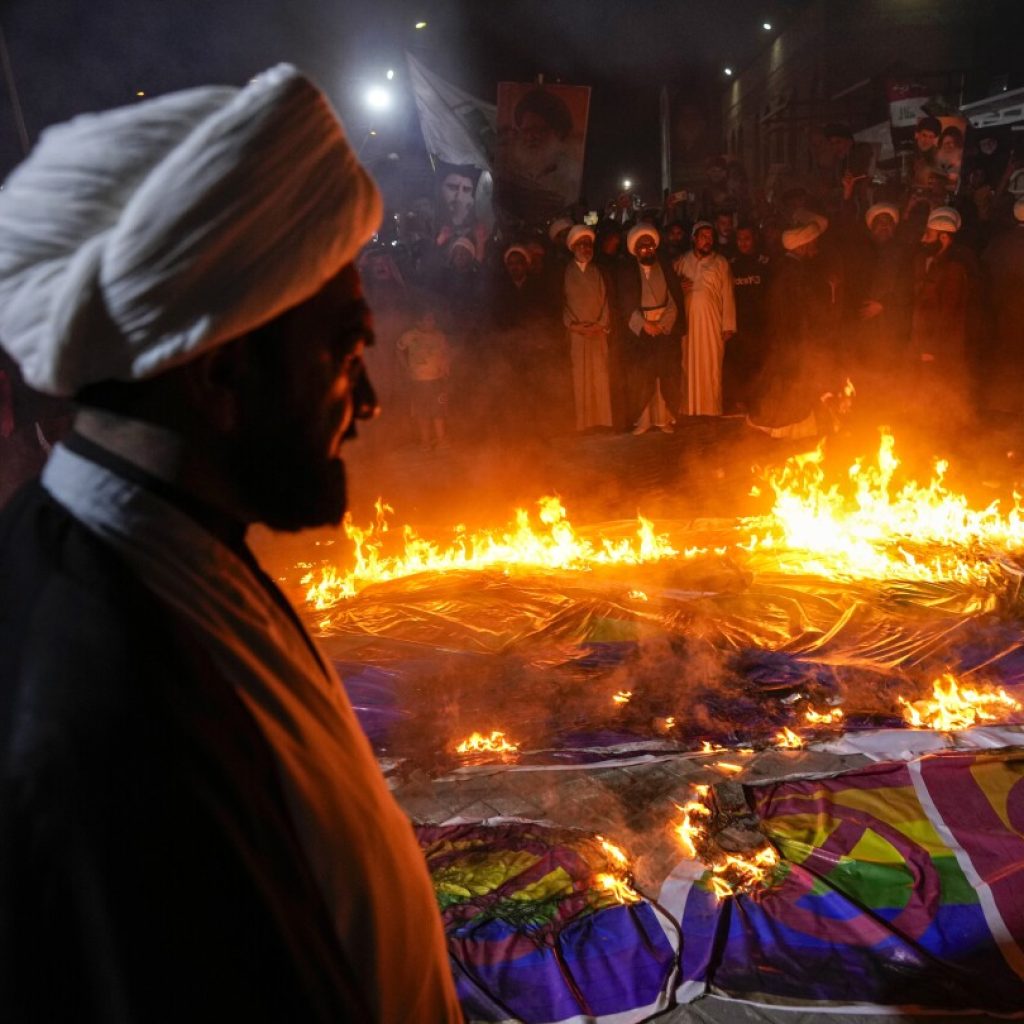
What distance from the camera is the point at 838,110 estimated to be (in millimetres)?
18266

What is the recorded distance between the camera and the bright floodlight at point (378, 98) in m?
22.5

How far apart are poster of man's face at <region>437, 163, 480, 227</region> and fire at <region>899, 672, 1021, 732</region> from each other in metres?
11.4

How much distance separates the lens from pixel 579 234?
9.93m

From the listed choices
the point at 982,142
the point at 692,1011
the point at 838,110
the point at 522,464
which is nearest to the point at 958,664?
the point at 692,1011

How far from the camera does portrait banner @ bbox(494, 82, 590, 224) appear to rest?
13.5 metres

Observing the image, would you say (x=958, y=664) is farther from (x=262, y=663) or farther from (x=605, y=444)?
(x=605, y=444)

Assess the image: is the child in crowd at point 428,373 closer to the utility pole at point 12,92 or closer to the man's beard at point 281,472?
the utility pole at point 12,92

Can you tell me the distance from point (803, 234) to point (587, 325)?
2789 mm

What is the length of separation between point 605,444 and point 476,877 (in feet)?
25.2

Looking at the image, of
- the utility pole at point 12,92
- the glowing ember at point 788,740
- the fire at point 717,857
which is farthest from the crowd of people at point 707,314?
the fire at point 717,857

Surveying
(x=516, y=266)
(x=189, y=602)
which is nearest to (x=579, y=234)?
(x=516, y=266)

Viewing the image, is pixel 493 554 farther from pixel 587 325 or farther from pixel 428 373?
pixel 587 325

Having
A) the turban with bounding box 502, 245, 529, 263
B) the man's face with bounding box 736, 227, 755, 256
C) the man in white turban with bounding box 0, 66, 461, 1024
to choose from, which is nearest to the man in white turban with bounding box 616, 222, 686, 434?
the man's face with bounding box 736, 227, 755, 256

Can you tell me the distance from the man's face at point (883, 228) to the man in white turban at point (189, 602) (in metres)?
10.3
